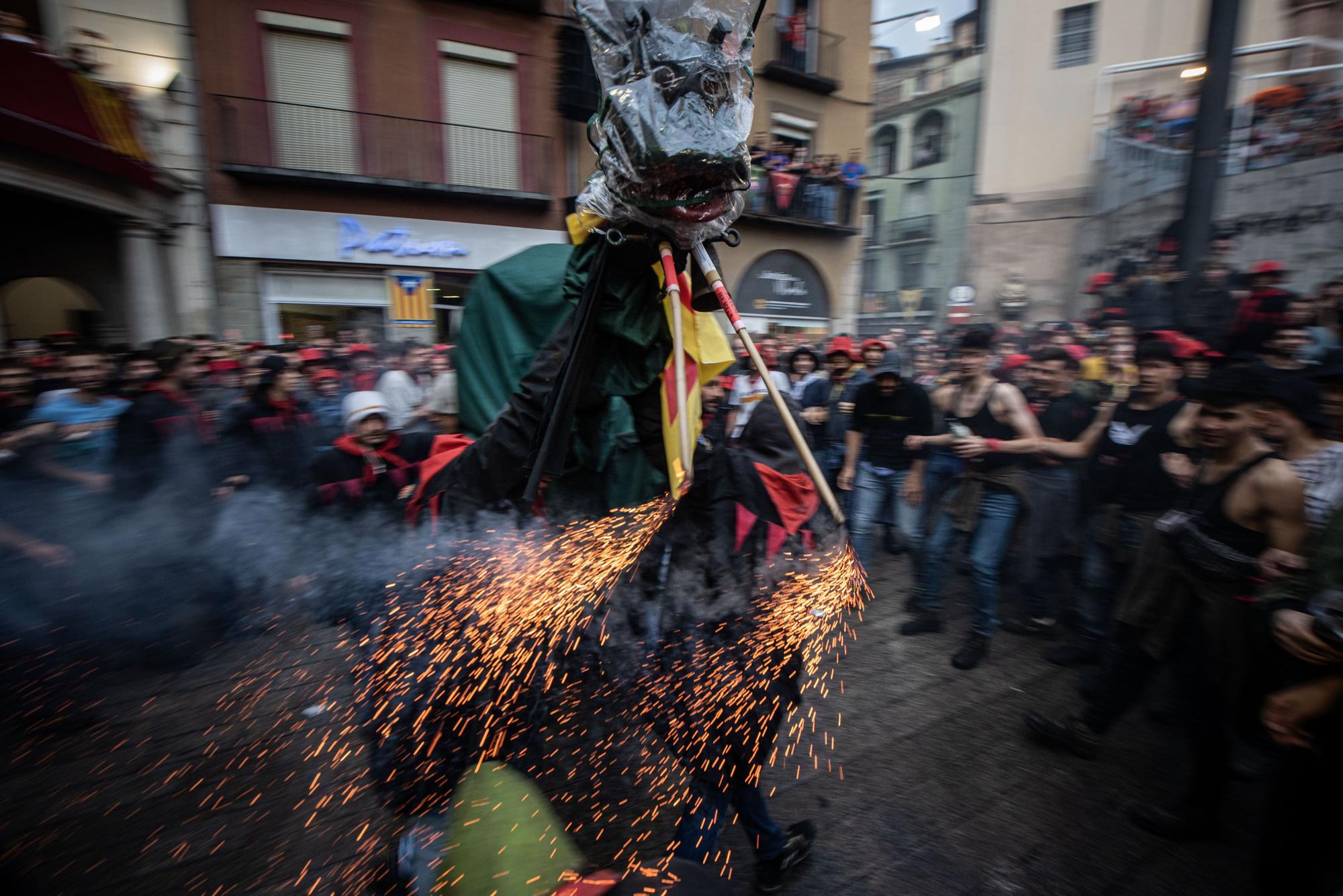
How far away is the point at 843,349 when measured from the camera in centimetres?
598

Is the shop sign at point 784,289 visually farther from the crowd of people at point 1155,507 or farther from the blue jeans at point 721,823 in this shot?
the blue jeans at point 721,823

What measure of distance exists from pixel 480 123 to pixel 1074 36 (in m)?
16.3

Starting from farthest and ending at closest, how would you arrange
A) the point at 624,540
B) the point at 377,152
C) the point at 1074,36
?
1. the point at 1074,36
2. the point at 377,152
3. the point at 624,540

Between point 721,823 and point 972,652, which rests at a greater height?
point 721,823

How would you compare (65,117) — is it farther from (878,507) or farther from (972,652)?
(972,652)

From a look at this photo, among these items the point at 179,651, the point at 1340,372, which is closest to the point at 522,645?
the point at 179,651

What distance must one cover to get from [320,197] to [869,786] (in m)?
10.9

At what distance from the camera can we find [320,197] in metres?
10.2

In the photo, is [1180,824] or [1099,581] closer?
[1180,824]

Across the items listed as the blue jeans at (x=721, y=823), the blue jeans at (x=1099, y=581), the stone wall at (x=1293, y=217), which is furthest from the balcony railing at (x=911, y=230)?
the blue jeans at (x=721, y=823)

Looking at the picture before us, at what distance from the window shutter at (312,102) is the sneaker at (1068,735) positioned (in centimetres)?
1133

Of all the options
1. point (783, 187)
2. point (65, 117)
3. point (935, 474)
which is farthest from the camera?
point (783, 187)

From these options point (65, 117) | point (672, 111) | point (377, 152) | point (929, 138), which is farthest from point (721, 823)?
point (929, 138)

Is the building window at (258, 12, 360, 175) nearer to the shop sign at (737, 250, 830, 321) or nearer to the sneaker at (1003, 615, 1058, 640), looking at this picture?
the shop sign at (737, 250, 830, 321)
